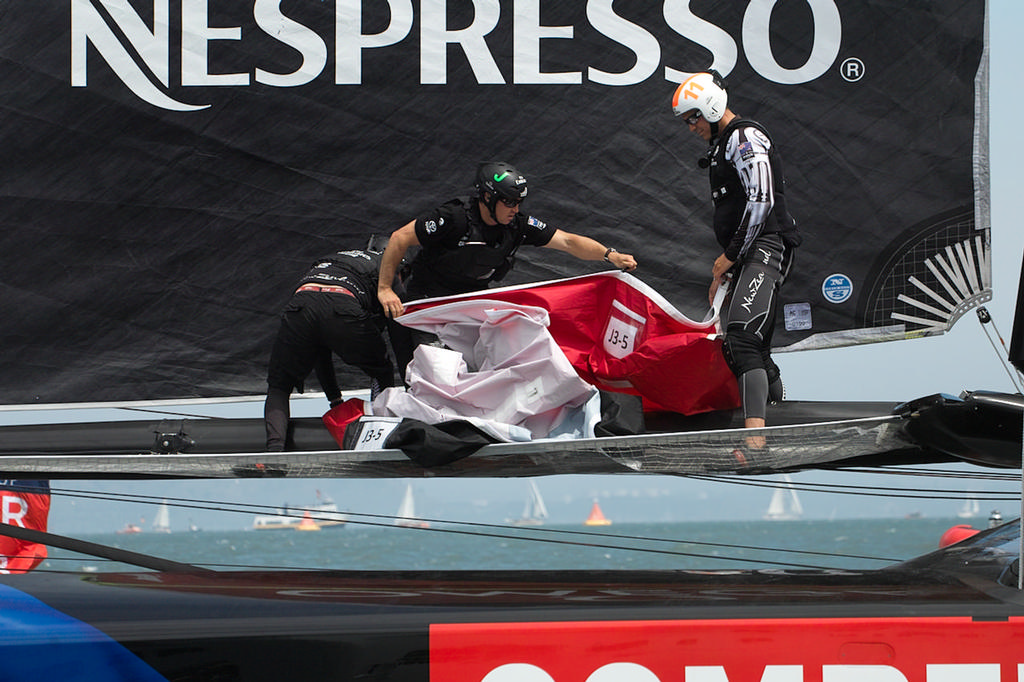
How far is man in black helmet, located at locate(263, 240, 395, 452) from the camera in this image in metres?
3.04

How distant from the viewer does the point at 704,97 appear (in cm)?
298

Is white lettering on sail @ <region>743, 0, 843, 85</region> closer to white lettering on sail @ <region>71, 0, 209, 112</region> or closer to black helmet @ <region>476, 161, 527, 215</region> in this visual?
black helmet @ <region>476, 161, 527, 215</region>

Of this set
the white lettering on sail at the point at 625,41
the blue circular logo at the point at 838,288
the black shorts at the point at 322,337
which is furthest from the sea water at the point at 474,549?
the white lettering on sail at the point at 625,41

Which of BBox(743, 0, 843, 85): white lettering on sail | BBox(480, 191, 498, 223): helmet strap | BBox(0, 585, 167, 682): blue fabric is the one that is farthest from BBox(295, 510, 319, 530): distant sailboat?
BBox(743, 0, 843, 85): white lettering on sail

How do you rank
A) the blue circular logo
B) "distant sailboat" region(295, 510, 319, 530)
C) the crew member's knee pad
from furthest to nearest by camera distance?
1. the blue circular logo
2. the crew member's knee pad
3. "distant sailboat" region(295, 510, 319, 530)

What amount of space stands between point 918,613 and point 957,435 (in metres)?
0.88

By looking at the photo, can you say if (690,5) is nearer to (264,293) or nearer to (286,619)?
(264,293)

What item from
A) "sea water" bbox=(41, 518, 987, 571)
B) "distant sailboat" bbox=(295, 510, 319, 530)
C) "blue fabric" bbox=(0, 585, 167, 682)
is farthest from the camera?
"distant sailboat" bbox=(295, 510, 319, 530)

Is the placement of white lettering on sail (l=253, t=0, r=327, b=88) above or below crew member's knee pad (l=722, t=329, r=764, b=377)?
above

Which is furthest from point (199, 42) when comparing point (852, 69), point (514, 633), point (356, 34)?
point (514, 633)

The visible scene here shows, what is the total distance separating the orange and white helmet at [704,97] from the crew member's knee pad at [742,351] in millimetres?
665

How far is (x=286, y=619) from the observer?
1620 mm

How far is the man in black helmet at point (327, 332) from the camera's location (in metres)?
3.04

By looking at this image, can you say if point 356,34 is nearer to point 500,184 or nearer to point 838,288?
point 500,184
